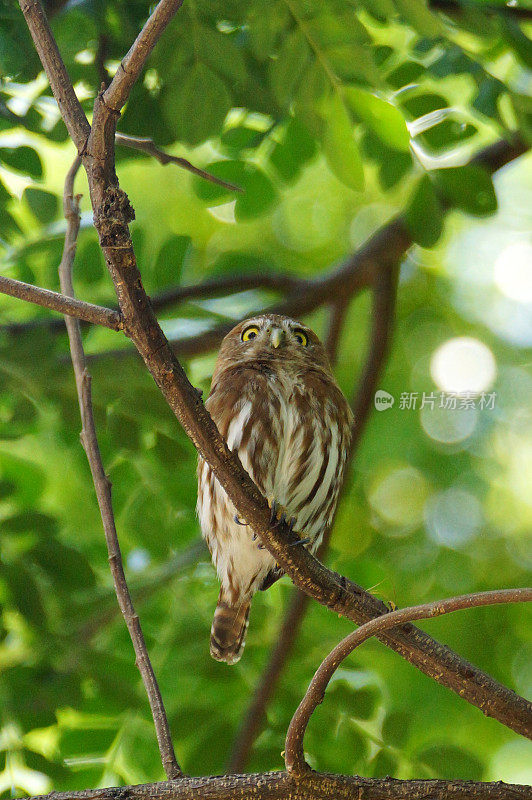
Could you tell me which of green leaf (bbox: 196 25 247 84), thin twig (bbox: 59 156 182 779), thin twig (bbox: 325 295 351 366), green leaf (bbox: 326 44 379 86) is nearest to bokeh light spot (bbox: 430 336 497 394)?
thin twig (bbox: 325 295 351 366)

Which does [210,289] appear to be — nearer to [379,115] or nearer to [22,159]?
[22,159]

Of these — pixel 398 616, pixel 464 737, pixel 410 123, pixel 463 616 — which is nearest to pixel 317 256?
pixel 410 123

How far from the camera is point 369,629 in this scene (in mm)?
1790

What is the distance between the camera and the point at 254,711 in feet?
11.2

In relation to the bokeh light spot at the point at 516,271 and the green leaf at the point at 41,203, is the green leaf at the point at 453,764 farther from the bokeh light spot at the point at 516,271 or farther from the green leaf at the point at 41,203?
the green leaf at the point at 41,203

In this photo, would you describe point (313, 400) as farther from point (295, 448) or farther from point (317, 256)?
point (317, 256)

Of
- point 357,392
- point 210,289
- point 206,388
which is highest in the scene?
point 210,289

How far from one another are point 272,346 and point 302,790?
1840mm

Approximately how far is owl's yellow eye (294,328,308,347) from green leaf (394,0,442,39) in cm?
131

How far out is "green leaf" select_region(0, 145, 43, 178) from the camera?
10.3 ft

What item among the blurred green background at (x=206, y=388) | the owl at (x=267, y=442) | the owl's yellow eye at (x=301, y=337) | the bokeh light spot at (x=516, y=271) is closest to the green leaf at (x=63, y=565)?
the blurred green background at (x=206, y=388)

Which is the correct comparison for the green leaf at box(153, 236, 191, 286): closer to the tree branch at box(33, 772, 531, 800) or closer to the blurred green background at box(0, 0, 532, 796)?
the blurred green background at box(0, 0, 532, 796)

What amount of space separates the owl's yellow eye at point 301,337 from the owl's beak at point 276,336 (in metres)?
0.09

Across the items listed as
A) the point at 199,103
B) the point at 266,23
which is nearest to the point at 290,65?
the point at 266,23
